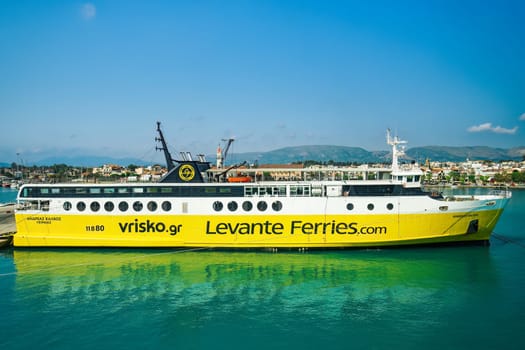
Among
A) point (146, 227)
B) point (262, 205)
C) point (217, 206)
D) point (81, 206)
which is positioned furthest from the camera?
point (81, 206)

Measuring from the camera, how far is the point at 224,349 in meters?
9.74

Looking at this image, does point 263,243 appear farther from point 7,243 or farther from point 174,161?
point 7,243

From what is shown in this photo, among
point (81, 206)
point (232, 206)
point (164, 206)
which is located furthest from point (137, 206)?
point (232, 206)

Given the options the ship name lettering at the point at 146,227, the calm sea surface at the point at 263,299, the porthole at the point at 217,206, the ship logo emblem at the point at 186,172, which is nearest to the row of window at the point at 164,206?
the porthole at the point at 217,206

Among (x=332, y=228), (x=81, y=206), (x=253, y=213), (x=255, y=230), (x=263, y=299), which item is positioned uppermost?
(x=81, y=206)

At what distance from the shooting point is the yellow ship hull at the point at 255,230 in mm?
17484

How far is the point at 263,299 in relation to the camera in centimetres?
1284

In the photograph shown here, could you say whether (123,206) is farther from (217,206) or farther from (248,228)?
(248,228)

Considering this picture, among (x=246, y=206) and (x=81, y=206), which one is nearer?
(x=246, y=206)

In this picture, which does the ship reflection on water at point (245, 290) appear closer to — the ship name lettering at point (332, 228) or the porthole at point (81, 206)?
the ship name lettering at point (332, 228)

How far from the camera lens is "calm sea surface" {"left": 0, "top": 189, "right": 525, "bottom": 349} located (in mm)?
10289

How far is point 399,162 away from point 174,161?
12.1 meters

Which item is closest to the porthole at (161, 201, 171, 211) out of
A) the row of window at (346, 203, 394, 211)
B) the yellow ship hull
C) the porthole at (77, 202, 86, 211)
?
the yellow ship hull

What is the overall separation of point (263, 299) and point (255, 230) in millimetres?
5343
